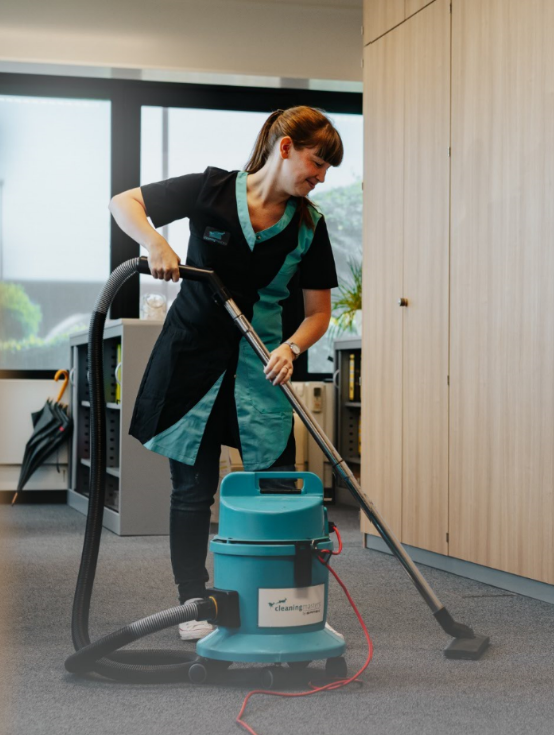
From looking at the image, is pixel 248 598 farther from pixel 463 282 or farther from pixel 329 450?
pixel 463 282

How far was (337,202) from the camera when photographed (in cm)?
530

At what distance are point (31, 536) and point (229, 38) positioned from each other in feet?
9.50

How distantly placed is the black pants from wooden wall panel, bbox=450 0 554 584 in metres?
0.88

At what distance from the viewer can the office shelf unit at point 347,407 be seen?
15.6ft

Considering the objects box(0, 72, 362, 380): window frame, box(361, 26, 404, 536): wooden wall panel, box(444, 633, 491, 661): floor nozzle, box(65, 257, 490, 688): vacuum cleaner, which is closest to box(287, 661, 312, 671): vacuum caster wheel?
box(65, 257, 490, 688): vacuum cleaner

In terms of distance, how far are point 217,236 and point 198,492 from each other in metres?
Answer: 0.55

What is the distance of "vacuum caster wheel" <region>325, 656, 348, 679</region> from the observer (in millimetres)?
1648

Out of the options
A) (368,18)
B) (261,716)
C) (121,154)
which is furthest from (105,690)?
(121,154)

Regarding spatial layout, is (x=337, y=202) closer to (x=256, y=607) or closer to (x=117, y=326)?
(x=117, y=326)

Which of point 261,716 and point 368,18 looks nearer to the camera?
point 261,716

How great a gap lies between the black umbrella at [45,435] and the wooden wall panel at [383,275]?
6.33 ft

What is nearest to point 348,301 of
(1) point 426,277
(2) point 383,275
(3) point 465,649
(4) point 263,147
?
(2) point 383,275

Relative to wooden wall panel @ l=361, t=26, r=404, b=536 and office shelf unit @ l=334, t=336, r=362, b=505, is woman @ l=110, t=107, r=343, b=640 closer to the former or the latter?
wooden wall panel @ l=361, t=26, r=404, b=536

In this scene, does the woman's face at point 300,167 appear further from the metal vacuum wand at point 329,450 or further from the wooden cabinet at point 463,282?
Result: the wooden cabinet at point 463,282
